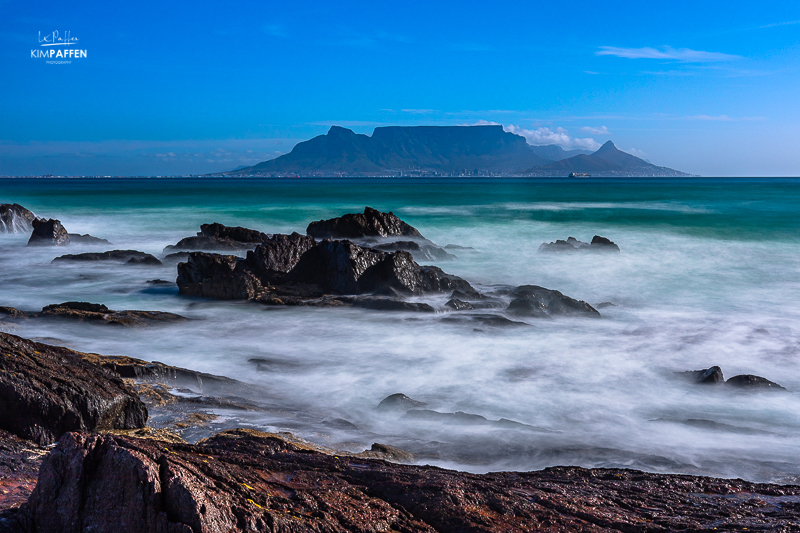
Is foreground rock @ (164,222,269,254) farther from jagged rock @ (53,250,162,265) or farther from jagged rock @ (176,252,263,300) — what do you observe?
jagged rock @ (176,252,263,300)

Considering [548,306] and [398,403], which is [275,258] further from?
[398,403]

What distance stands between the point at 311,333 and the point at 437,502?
8.28 metres

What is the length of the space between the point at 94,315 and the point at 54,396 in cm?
715

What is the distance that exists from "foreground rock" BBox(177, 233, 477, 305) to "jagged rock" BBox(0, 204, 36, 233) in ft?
64.3

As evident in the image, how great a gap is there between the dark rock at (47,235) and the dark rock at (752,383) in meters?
24.7

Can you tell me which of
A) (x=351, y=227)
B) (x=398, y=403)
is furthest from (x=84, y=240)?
(x=398, y=403)

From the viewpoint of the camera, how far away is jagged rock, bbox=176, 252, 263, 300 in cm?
1397

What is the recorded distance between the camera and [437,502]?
11.9ft

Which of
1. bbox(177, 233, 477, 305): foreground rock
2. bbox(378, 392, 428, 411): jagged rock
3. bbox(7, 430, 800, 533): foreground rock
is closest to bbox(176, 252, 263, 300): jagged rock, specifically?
bbox(177, 233, 477, 305): foreground rock

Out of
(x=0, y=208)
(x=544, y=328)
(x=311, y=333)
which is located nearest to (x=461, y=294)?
(x=544, y=328)

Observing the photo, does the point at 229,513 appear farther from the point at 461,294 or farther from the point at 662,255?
the point at 662,255

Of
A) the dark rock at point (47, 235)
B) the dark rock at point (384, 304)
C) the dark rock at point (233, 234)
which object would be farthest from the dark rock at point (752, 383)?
the dark rock at point (47, 235)

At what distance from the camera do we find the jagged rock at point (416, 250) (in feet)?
66.5

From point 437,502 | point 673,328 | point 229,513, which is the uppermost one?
point 229,513
